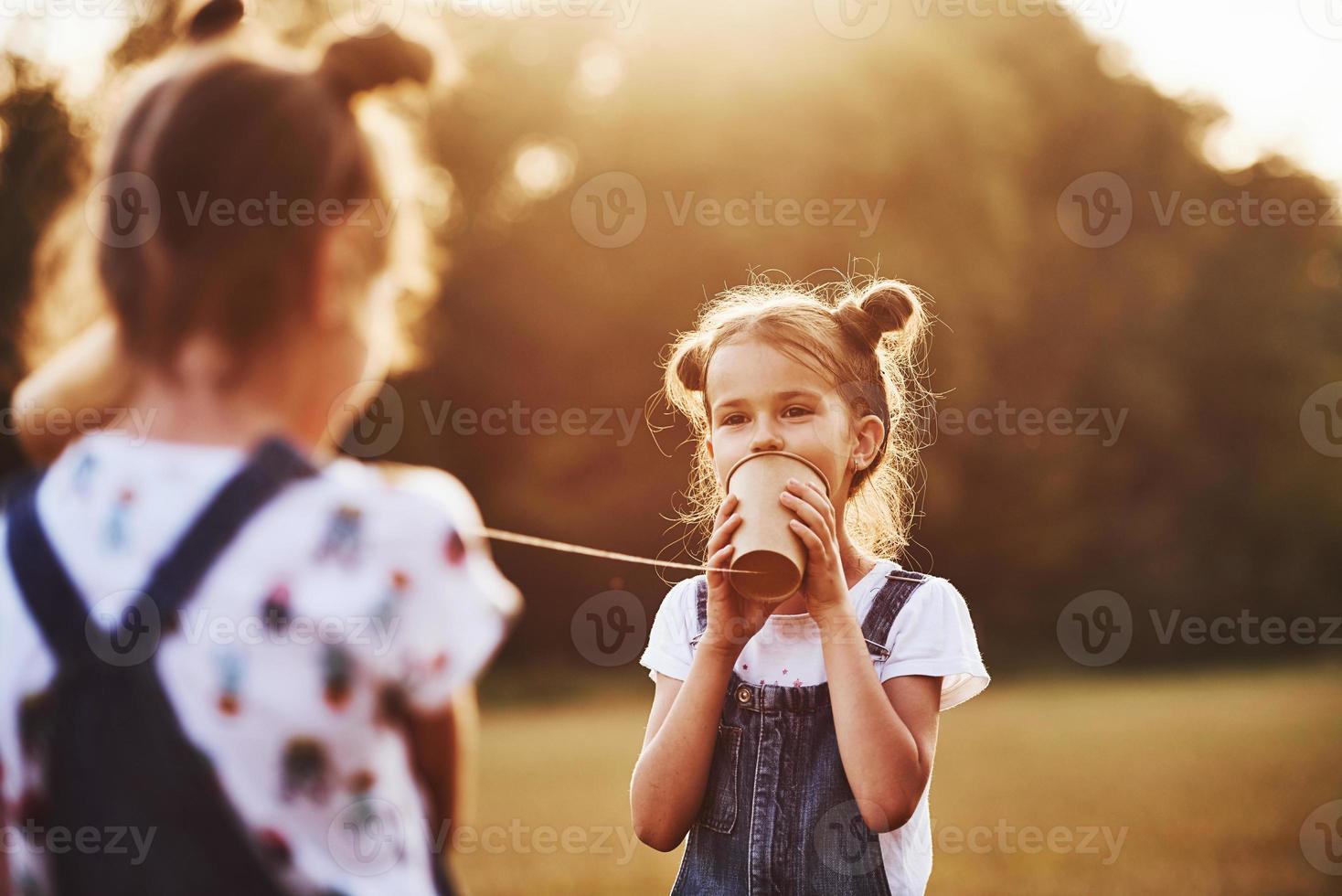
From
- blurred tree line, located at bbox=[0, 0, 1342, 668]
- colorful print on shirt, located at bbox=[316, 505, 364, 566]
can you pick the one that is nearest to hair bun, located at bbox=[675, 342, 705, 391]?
colorful print on shirt, located at bbox=[316, 505, 364, 566]

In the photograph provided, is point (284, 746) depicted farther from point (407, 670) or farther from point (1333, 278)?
point (1333, 278)

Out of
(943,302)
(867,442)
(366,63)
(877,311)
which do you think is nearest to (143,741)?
(366,63)

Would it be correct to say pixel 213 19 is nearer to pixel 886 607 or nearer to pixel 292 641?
pixel 292 641

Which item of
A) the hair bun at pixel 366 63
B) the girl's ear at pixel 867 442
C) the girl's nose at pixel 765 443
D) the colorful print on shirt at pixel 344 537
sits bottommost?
the colorful print on shirt at pixel 344 537

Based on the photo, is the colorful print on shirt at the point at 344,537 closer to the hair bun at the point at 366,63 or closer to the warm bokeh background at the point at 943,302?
the hair bun at the point at 366,63

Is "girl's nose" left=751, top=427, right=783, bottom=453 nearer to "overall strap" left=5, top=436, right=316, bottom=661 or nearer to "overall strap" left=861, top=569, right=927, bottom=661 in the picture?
"overall strap" left=861, top=569, right=927, bottom=661

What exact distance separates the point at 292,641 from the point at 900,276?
1929 centimetres

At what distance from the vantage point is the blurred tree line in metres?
21.2

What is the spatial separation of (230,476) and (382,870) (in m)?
0.49

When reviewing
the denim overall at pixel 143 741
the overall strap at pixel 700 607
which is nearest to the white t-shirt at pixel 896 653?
the overall strap at pixel 700 607

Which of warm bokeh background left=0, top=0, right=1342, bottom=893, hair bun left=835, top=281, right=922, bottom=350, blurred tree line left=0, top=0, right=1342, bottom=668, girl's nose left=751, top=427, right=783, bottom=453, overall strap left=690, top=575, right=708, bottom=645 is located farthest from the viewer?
blurred tree line left=0, top=0, right=1342, bottom=668

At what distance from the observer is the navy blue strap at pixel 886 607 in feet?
8.51

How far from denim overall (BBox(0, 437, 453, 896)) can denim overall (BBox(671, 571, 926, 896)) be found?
1340 millimetres

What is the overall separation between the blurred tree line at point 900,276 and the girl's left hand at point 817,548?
1626cm
